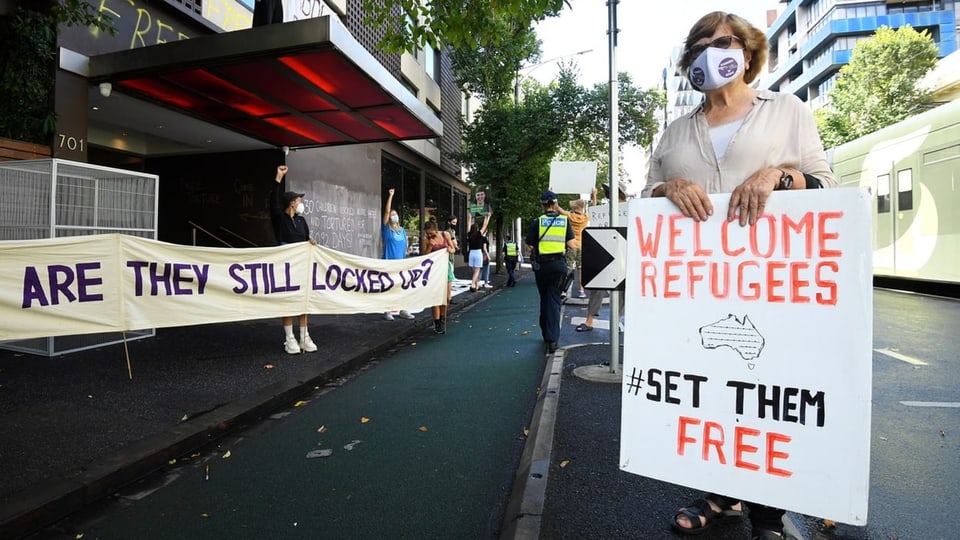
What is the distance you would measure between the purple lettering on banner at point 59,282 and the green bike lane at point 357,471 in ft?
6.83

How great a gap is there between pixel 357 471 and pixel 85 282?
10.8 feet

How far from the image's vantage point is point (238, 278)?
5.98 m

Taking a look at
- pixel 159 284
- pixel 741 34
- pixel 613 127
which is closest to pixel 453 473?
pixel 741 34

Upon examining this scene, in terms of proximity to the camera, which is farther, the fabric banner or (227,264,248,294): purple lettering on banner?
(227,264,248,294): purple lettering on banner

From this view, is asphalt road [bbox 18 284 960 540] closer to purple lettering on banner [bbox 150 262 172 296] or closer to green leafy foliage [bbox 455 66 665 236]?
purple lettering on banner [bbox 150 262 172 296]

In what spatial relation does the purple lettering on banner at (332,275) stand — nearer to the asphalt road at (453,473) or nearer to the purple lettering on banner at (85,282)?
the asphalt road at (453,473)

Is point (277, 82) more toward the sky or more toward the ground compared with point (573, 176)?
more toward the sky

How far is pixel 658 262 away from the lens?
2041mm

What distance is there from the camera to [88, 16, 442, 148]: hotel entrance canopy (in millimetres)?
6547

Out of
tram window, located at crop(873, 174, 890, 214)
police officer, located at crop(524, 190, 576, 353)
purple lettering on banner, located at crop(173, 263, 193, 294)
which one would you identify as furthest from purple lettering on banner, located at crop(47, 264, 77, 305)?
tram window, located at crop(873, 174, 890, 214)

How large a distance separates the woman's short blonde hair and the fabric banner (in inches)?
203

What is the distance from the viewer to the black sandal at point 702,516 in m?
2.36

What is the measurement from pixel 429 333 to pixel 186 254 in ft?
13.6

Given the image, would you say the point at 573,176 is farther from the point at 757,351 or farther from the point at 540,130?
the point at 540,130
